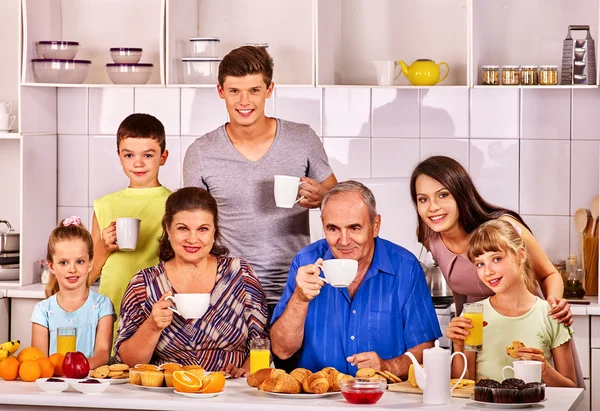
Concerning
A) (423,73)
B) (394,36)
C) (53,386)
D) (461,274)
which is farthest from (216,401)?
(394,36)

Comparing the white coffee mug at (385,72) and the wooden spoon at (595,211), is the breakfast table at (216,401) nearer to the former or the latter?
the wooden spoon at (595,211)

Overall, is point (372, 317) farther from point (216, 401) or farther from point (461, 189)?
point (216, 401)

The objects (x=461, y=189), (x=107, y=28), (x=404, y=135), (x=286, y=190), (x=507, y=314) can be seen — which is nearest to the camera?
(x=507, y=314)

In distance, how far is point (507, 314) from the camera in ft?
9.00

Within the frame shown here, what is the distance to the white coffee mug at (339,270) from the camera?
251cm

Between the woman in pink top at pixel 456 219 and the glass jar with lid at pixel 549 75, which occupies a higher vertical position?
the glass jar with lid at pixel 549 75

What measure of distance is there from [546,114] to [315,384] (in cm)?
232

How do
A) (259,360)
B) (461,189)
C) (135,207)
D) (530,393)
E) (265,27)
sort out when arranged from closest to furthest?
(530,393)
(259,360)
(461,189)
(135,207)
(265,27)

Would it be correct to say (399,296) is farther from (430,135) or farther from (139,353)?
(430,135)

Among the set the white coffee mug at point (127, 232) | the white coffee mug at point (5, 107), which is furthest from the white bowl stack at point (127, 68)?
the white coffee mug at point (127, 232)

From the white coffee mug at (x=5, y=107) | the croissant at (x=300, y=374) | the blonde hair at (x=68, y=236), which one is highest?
the white coffee mug at (x=5, y=107)

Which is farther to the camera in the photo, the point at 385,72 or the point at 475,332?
the point at 385,72

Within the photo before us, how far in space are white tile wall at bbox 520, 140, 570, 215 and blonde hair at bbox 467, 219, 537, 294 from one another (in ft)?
5.19

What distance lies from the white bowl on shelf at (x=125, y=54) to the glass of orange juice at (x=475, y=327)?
229cm
